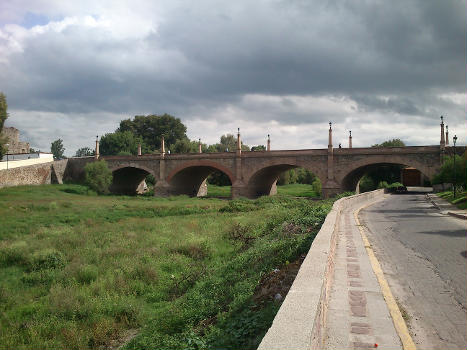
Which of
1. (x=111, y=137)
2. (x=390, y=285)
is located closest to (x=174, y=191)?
(x=111, y=137)

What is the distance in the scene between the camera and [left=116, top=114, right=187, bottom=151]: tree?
82.8 metres

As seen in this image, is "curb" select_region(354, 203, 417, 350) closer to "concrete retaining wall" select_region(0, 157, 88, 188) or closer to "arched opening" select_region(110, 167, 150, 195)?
"concrete retaining wall" select_region(0, 157, 88, 188)

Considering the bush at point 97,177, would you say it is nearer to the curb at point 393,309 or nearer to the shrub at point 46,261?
the shrub at point 46,261

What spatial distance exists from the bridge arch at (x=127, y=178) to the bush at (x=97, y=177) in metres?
3.41

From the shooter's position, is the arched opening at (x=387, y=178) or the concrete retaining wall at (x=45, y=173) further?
the arched opening at (x=387, y=178)

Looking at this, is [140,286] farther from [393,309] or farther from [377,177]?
[377,177]

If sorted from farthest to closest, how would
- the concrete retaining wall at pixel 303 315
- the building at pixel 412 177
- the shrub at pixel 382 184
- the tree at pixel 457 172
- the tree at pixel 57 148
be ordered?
the tree at pixel 57 148, the building at pixel 412 177, the shrub at pixel 382 184, the tree at pixel 457 172, the concrete retaining wall at pixel 303 315

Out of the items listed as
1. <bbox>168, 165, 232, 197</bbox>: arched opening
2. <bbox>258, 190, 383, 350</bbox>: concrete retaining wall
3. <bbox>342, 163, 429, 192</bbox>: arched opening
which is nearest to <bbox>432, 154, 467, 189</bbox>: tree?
<bbox>258, 190, 383, 350</bbox>: concrete retaining wall

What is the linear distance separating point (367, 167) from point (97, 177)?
1282 inches

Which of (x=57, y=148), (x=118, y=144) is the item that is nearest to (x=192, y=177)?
(x=118, y=144)

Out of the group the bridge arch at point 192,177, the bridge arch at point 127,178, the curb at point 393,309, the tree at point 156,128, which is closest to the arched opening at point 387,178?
the bridge arch at point 192,177

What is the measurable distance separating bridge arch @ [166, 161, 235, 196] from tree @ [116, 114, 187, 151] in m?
27.3

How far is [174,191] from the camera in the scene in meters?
50.6

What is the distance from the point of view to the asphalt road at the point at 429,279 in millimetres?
4387
